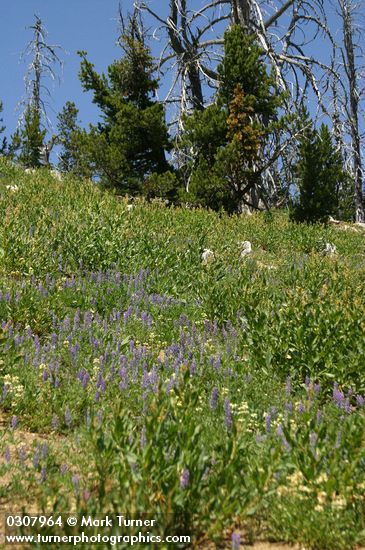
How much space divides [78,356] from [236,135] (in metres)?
15.4

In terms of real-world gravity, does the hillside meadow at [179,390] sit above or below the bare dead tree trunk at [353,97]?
below

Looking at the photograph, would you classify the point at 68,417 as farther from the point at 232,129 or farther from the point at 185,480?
the point at 232,129

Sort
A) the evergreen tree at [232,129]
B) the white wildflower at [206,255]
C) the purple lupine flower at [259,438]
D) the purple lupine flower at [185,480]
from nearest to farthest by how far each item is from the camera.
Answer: the purple lupine flower at [185,480] < the purple lupine flower at [259,438] < the white wildflower at [206,255] < the evergreen tree at [232,129]

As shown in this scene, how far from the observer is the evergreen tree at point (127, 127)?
71.7 feet

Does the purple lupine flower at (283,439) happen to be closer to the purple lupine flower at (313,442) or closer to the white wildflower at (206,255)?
the purple lupine flower at (313,442)

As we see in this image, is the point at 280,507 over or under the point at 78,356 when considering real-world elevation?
under

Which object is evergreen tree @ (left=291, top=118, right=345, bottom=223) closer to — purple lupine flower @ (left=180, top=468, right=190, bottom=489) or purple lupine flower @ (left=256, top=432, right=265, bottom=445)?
purple lupine flower @ (left=256, top=432, right=265, bottom=445)

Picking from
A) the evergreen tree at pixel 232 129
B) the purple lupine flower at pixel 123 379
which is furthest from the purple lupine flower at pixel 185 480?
the evergreen tree at pixel 232 129

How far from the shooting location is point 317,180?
2164 centimetres

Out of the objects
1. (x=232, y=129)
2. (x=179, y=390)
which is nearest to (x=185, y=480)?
(x=179, y=390)

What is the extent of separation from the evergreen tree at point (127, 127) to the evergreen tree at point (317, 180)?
17.4 feet

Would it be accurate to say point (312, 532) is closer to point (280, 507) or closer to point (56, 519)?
point (280, 507)

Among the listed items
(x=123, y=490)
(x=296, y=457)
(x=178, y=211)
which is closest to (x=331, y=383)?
(x=296, y=457)

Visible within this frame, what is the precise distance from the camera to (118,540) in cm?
269
